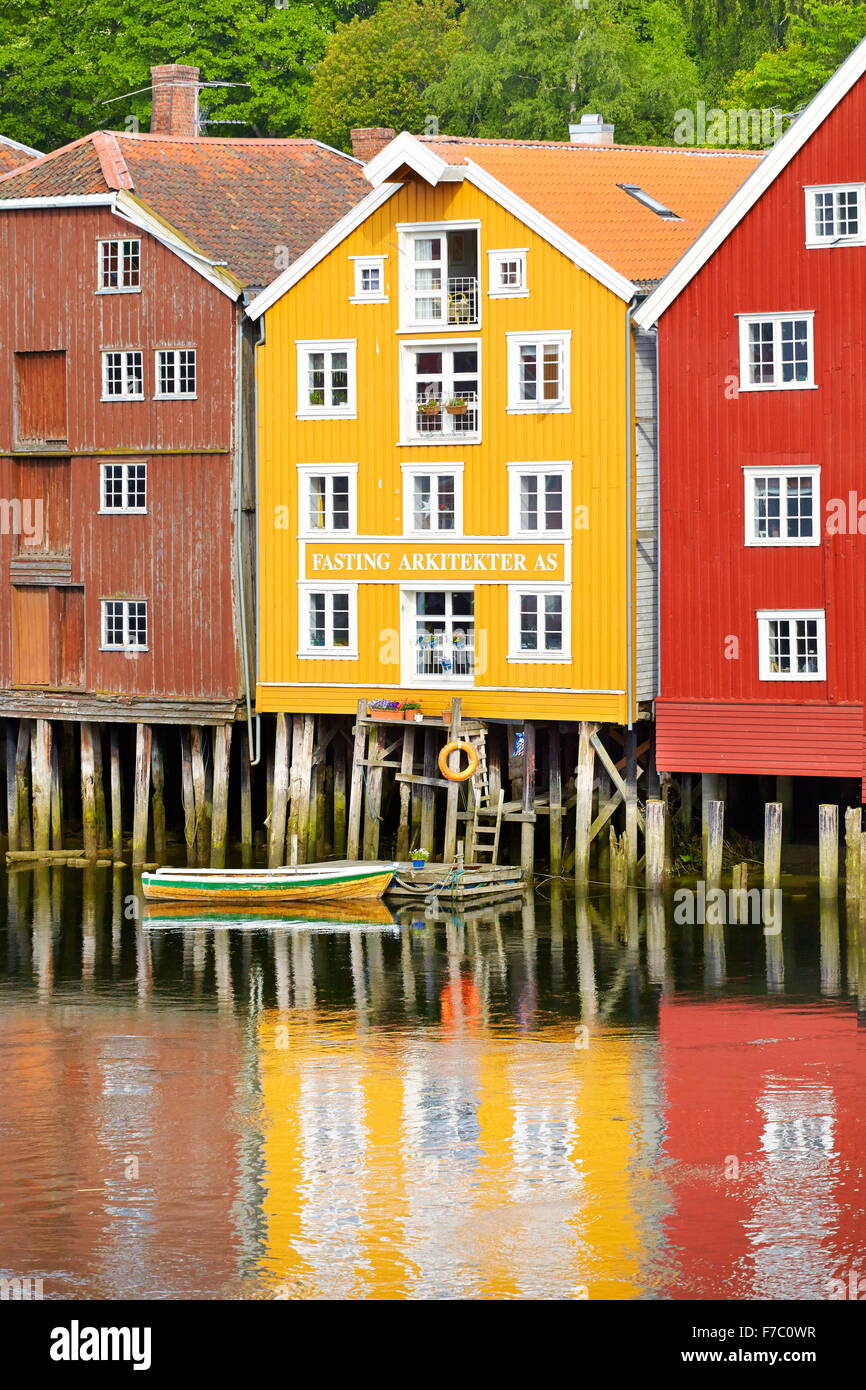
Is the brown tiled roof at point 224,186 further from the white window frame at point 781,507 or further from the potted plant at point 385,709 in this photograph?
the white window frame at point 781,507

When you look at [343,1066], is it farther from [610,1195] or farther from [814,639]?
[814,639]

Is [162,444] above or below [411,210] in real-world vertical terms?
below

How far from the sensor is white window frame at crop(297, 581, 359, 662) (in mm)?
55406

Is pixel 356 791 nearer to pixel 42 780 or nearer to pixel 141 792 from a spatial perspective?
pixel 141 792

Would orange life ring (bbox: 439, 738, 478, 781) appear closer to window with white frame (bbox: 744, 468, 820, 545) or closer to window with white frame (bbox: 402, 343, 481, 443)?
window with white frame (bbox: 402, 343, 481, 443)

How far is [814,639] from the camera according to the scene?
50.8 meters

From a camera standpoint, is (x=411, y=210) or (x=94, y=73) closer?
(x=411, y=210)

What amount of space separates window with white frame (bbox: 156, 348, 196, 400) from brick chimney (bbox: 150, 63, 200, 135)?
9.55 metres

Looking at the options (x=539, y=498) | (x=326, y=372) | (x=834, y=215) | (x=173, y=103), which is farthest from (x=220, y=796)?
(x=173, y=103)

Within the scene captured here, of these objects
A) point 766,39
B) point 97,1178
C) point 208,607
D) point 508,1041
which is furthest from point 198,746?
point 766,39

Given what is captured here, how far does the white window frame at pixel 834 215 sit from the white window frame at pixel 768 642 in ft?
22.0

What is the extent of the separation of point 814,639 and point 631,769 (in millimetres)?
4680

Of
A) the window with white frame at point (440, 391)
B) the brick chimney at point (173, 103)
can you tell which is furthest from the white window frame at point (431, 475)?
the brick chimney at point (173, 103)

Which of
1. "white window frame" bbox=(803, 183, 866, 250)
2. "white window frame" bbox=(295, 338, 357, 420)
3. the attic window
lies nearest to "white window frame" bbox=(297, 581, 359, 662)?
"white window frame" bbox=(295, 338, 357, 420)
